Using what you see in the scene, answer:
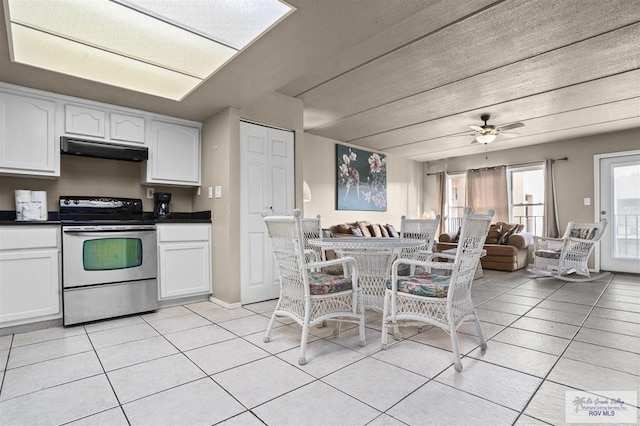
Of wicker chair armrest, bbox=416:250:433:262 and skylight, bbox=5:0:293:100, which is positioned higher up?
skylight, bbox=5:0:293:100

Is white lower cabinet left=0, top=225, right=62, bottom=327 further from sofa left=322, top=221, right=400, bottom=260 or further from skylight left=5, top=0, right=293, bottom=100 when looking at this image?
sofa left=322, top=221, right=400, bottom=260

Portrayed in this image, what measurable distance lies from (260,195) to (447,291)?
229 cm

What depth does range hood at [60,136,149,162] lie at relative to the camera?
305 centimetres

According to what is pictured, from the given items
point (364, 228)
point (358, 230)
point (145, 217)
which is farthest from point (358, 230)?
point (145, 217)

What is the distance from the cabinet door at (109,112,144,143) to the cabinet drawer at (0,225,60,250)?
1.09 metres

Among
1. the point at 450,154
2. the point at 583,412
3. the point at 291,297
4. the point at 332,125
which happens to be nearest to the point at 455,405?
the point at 583,412

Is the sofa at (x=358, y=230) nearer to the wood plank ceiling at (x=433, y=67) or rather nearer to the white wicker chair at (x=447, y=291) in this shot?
the wood plank ceiling at (x=433, y=67)

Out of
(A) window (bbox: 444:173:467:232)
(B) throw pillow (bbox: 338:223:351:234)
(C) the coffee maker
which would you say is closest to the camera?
(C) the coffee maker

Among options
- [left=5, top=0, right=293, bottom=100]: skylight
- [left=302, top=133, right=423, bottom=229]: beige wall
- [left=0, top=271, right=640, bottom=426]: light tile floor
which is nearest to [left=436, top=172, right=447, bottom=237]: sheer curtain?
[left=302, top=133, right=423, bottom=229]: beige wall

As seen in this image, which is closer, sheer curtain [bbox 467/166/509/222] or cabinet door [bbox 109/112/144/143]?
cabinet door [bbox 109/112/144/143]

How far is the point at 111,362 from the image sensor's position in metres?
2.07

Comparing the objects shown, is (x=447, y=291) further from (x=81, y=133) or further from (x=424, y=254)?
(x=81, y=133)

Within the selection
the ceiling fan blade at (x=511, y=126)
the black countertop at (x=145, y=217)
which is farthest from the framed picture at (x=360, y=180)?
the black countertop at (x=145, y=217)

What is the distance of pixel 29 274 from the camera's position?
2643 mm
